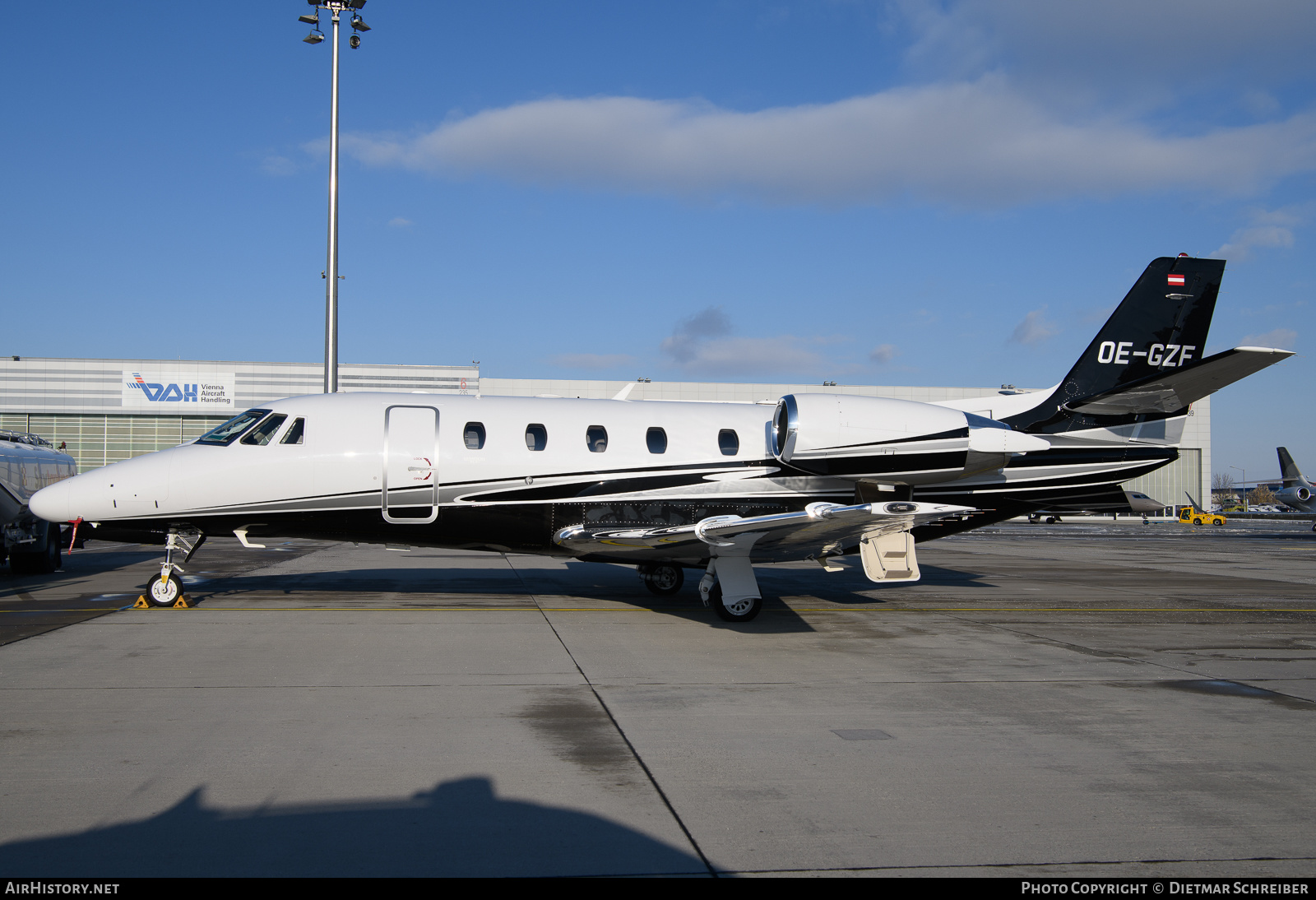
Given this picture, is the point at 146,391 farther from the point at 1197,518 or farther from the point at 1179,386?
the point at 1197,518

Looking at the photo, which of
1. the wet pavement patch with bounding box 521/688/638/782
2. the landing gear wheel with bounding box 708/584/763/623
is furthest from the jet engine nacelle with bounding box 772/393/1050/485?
the wet pavement patch with bounding box 521/688/638/782

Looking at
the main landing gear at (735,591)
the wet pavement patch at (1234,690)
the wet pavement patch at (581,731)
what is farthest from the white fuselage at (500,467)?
the wet pavement patch at (581,731)

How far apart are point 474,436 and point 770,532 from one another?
446 cm

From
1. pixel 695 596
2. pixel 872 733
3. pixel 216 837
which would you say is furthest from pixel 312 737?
pixel 695 596

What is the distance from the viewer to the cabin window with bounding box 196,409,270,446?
12.3m

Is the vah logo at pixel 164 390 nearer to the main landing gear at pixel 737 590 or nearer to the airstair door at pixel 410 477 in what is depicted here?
the airstair door at pixel 410 477

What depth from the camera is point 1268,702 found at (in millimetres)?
7816

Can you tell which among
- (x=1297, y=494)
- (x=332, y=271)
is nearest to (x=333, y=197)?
(x=332, y=271)

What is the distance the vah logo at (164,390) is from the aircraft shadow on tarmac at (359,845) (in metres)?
49.7

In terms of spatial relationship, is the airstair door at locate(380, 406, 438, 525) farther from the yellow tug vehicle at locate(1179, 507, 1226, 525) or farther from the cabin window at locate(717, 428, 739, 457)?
the yellow tug vehicle at locate(1179, 507, 1226, 525)

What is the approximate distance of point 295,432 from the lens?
12234 mm

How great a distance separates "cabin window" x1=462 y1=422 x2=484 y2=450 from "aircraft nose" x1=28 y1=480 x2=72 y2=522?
531 cm

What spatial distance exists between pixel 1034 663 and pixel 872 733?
3.79 meters

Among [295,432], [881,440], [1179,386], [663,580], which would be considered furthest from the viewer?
[663,580]
